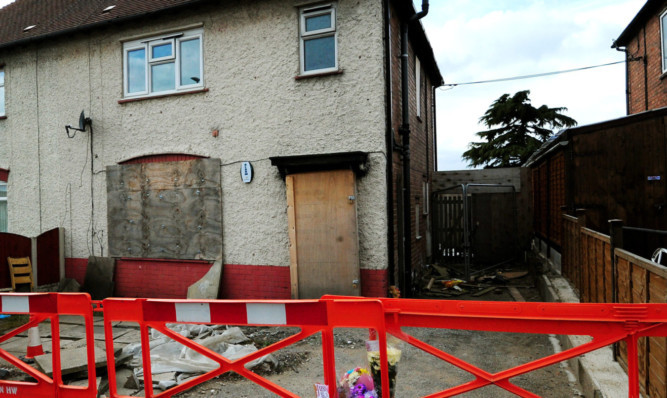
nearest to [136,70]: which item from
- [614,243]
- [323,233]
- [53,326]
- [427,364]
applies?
[323,233]

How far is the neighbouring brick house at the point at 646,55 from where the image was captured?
12.4 metres

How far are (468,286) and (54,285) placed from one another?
934 cm

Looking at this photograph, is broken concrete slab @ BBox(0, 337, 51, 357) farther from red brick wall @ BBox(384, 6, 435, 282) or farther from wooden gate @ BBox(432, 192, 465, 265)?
wooden gate @ BBox(432, 192, 465, 265)

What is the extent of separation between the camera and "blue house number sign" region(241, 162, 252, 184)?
320 inches

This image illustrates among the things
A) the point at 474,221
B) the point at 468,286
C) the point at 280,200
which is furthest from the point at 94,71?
the point at 474,221

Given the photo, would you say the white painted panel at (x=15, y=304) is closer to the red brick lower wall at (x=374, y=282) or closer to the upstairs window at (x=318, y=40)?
the red brick lower wall at (x=374, y=282)

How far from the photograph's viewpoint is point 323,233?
741 centimetres

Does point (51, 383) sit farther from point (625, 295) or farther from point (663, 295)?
point (625, 295)

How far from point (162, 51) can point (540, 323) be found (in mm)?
9030

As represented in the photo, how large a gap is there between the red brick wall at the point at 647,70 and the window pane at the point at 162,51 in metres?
13.1

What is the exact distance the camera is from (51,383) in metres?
3.45

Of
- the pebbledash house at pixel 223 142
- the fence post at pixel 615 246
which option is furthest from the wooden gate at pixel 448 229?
the fence post at pixel 615 246

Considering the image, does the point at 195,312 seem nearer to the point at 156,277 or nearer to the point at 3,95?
the point at 156,277

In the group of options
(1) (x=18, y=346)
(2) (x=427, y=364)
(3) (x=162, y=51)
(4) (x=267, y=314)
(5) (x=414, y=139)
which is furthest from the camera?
(5) (x=414, y=139)
